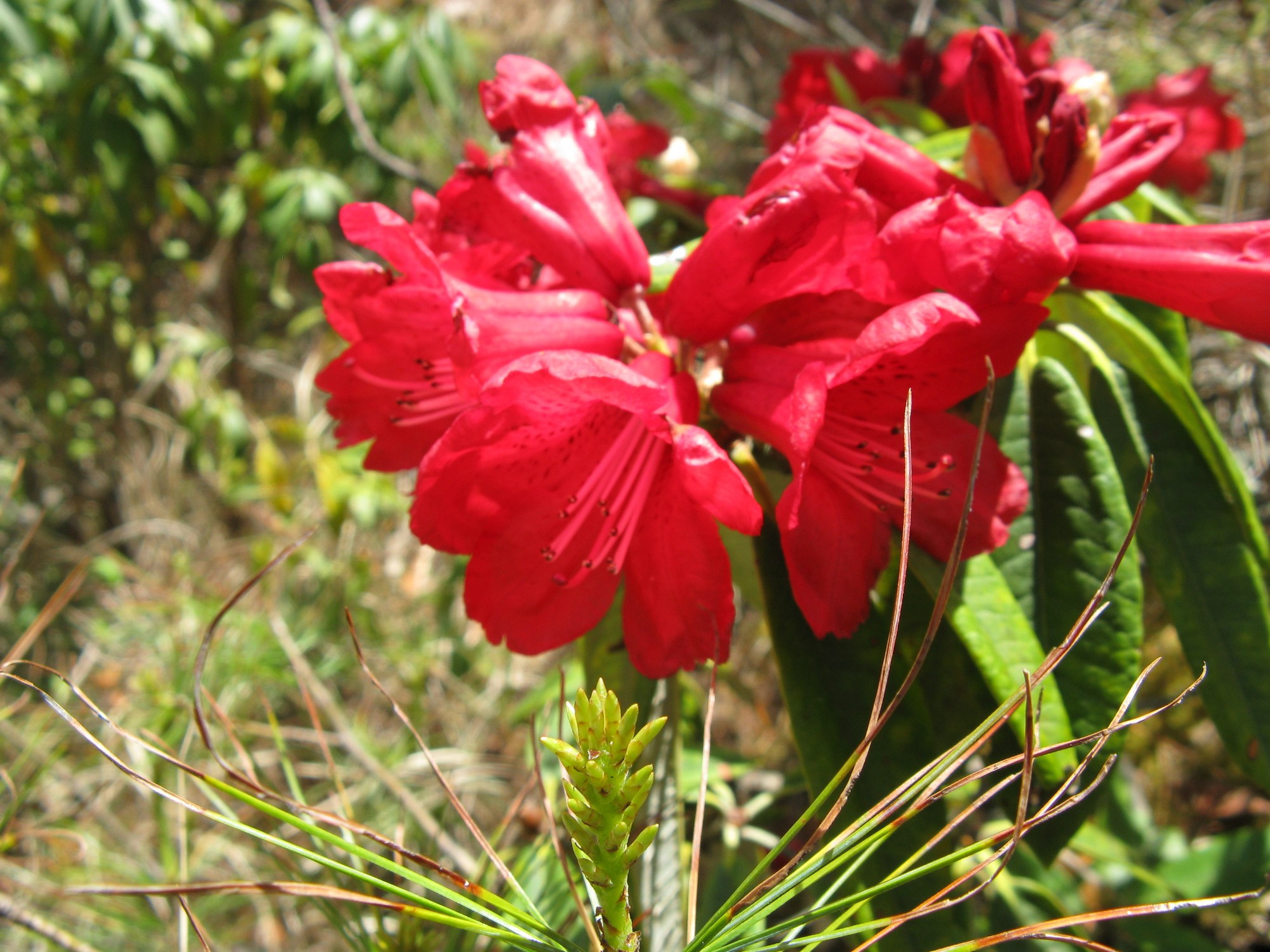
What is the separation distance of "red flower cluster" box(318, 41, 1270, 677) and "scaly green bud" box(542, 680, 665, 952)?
192mm

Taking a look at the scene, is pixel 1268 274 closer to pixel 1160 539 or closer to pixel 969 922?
pixel 1160 539

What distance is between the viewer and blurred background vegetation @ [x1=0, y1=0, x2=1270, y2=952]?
47.7 inches

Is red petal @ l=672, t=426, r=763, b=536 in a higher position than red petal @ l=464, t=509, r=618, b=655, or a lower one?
higher

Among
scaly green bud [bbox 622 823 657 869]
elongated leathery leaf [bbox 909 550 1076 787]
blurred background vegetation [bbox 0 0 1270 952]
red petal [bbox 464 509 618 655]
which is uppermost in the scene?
scaly green bud [bbox 622 823 657 869]

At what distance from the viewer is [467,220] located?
2.37 ft

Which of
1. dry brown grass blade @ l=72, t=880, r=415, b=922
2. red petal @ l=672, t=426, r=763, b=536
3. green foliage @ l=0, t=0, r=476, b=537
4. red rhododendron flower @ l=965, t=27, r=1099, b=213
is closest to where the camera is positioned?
dry brown grass blade @ l=72, t=880, r=415, b=922

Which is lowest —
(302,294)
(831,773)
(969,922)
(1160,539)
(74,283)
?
(302,294)

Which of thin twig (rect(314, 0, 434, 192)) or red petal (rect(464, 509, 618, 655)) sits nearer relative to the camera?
red petal (rect(464, 509, 618, 655))

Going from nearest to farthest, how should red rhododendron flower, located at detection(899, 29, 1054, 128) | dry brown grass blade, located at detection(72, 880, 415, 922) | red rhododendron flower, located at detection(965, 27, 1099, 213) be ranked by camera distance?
dry brown grass blade, located at detection(72, 880, 415, 922) < red rhododendron flower, located at detection(965, 27, 1099, 213) < red rhododendron flower, located at detection(899, 29, 1054, 128)

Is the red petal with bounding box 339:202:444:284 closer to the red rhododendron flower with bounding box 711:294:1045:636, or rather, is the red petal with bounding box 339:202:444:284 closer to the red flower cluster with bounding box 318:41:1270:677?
the red flower cluster with bounding box 318:41:1270:677

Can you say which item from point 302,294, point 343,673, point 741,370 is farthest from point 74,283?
point 741,370

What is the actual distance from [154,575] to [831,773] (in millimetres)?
2315

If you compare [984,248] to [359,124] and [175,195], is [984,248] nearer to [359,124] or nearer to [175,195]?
[359,124]

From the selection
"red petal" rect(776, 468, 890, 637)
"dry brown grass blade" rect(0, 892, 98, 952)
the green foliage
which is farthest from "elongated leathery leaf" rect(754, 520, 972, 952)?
the green foliage
